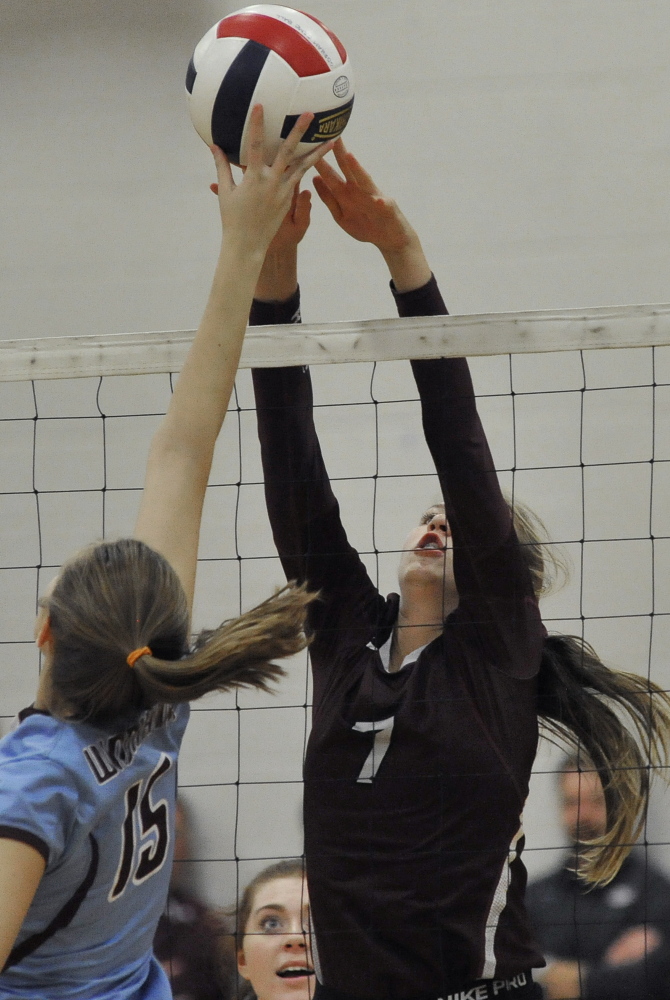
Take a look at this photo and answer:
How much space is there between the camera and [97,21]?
3.49 metres

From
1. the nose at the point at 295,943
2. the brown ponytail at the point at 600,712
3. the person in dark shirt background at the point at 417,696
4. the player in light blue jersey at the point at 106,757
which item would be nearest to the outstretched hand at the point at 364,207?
the person in dark shirt background at the point at 417,696

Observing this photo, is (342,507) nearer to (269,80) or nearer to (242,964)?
(242,964)

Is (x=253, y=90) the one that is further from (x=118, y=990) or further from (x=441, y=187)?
(x=441, y=187)

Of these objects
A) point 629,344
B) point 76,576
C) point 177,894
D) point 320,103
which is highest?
point 320,103

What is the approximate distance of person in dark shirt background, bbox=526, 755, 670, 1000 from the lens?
287cm

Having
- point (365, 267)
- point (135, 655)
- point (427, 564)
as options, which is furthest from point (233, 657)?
point (365, 267)

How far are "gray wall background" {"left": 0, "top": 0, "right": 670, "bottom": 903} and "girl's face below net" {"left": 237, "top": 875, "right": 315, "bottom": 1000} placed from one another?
30 cm

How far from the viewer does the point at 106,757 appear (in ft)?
3.40

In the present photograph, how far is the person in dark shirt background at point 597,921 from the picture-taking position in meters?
2.87

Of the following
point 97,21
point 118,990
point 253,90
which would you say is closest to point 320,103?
point 253,90

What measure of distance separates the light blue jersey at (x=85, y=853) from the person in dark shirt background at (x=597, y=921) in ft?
6.56

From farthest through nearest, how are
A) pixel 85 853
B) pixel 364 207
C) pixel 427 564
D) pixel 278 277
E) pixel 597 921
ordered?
1. pixel 597 921
2. pixel 427 564
3. pixel 278 277
4. pixel 364 207
5. pixel 85 853

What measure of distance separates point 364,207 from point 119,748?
3.59 ft

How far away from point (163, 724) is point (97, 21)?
3.10 m
